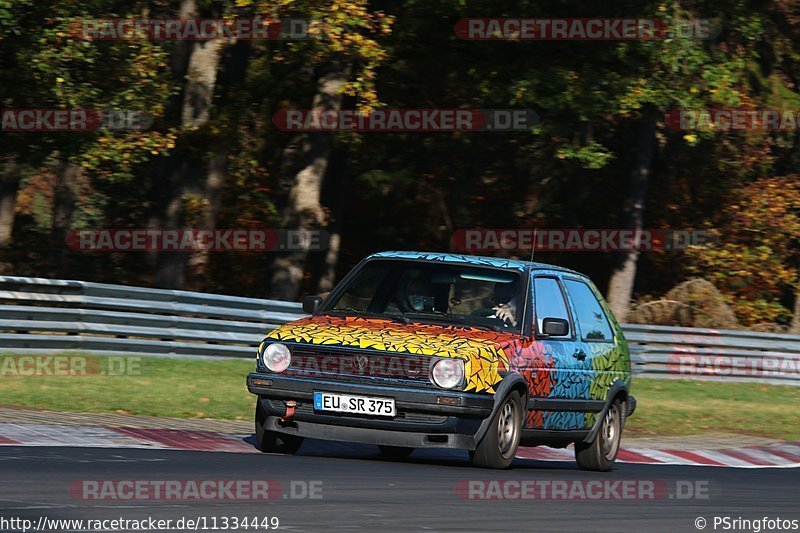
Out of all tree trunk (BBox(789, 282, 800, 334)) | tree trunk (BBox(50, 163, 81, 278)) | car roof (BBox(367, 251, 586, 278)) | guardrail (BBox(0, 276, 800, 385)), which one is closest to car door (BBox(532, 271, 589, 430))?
car roof (BBox(367, 251, 586, 278))

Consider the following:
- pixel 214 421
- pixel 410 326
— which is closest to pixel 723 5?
pixel 214 421

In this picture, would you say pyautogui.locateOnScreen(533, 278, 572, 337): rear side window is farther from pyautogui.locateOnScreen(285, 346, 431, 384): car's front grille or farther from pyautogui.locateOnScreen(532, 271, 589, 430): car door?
pyautogui.locateOnScreen(285, 346, 431, 384): car's front grille

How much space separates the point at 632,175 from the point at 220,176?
9.12m

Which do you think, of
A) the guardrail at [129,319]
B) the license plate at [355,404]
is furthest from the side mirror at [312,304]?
the guardrail at [129,319]

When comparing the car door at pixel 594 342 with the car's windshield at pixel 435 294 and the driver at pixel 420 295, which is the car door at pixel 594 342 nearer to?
the car's windshield at pixel 435 294

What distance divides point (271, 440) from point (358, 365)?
1001 mm

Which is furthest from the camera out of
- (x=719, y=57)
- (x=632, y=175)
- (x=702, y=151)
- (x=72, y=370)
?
(x=702, y=151)

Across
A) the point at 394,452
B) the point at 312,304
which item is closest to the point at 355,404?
the point at 312,304

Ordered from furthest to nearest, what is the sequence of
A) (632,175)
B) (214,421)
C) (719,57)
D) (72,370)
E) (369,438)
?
1. (632,175)
2. (719,57)
3. (72,370)
4. (214,421)
5. (369,438)

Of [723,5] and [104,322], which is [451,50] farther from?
[104,322]

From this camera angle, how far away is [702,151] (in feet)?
113

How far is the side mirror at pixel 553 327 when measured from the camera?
11.4 m

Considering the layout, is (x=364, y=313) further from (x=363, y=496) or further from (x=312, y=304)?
(x=363, y=496)

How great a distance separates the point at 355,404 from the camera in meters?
10.5
